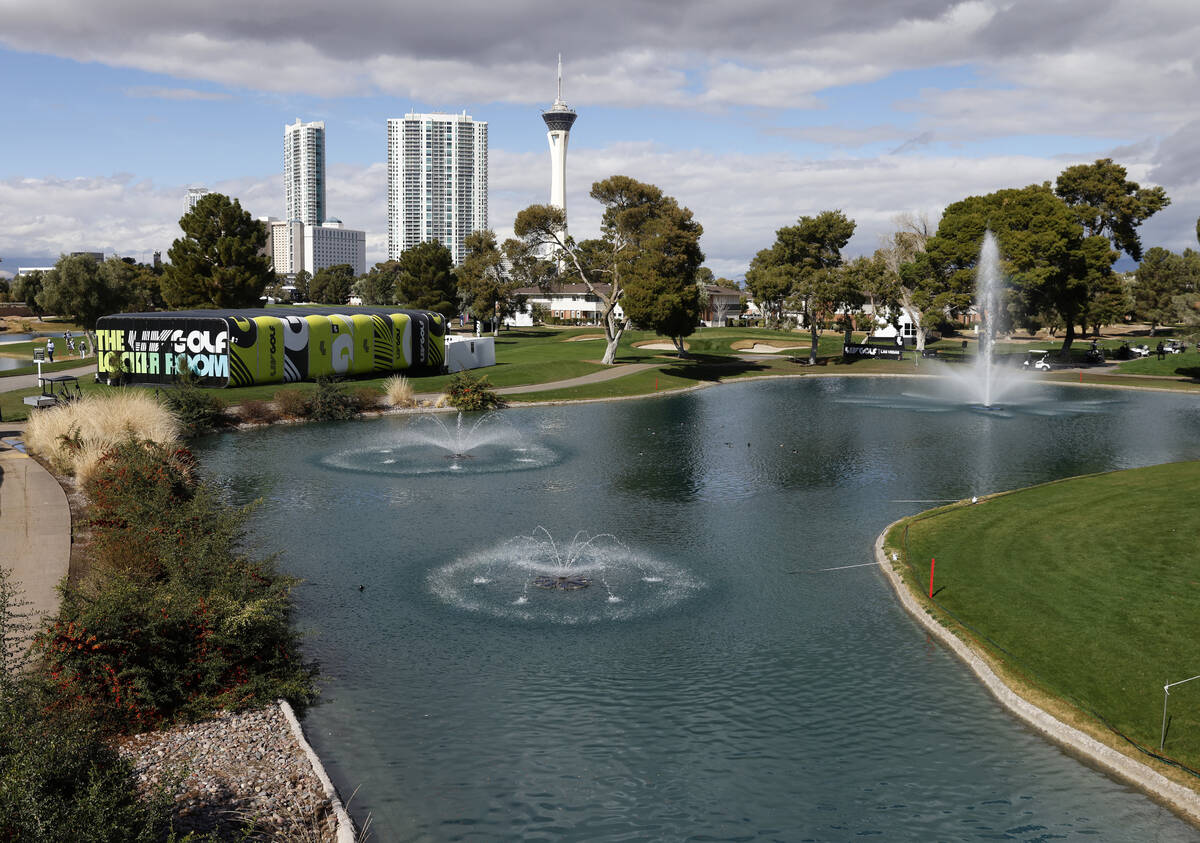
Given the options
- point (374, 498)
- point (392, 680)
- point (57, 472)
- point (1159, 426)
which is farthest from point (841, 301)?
point (392, 680)

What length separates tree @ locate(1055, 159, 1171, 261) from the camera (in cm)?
10156

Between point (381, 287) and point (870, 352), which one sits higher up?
point (381, 287)

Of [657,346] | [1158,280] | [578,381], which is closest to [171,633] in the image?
[578,381]

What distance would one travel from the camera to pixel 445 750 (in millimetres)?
17812

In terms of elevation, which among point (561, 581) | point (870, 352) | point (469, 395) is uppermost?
point (870, 352)

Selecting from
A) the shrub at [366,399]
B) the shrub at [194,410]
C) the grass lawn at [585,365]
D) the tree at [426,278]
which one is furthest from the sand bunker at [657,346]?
the shrub at [194,410]

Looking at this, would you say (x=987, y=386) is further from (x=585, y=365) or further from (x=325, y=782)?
(x=325, y=782)

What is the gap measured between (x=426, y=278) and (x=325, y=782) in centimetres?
11920

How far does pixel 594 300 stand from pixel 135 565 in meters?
161

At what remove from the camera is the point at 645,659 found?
2203 cm

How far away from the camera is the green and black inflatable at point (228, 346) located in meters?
64.9

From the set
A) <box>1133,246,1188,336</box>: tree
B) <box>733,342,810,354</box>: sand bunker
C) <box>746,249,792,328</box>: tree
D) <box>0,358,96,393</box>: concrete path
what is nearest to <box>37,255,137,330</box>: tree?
<box>0,358,96,393</box>: concrete path

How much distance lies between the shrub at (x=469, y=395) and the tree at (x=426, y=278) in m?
65.7

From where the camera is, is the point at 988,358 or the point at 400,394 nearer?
the point at 400,394
